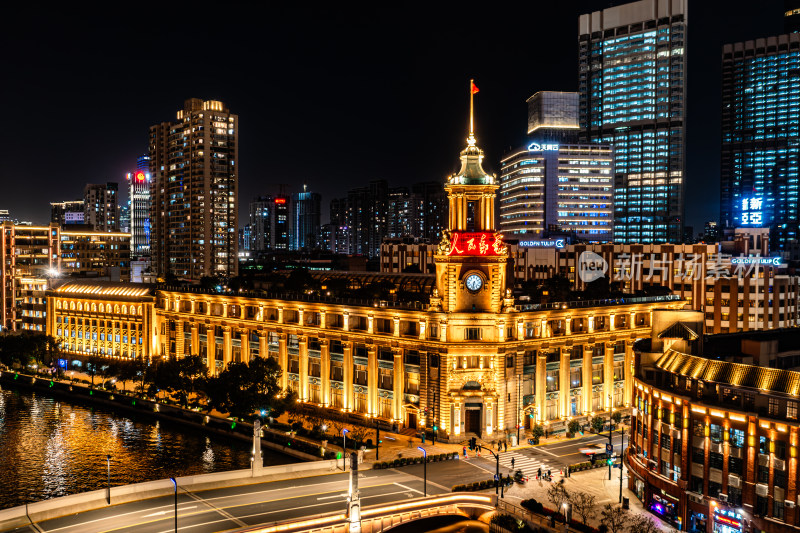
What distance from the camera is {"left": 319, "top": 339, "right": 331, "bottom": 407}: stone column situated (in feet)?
361

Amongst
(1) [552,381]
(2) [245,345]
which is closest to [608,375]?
(1) [552,381]

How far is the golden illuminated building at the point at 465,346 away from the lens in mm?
96250

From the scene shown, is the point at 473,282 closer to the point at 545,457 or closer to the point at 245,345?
the point at 545,457

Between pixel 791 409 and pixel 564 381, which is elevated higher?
pixel 791 409

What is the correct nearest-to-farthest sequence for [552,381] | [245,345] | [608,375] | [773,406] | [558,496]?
1. [773,406]
2. [558,496]
3. [552,381]
4. [608,375]
5. [245,345]

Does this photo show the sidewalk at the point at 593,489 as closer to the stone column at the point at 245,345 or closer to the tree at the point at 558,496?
the tree at the point at 558,496

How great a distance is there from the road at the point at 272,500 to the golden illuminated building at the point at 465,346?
463 inches

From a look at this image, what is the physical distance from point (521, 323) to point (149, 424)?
187ft

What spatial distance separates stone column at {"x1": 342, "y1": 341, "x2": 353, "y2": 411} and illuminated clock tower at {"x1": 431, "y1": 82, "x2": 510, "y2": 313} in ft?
54.9

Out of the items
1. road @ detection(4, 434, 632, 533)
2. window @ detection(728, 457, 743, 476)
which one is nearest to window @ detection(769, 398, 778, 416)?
window @ detection(728, 457, 743, 476)

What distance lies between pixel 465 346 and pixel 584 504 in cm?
2980

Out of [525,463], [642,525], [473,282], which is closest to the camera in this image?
[642,525]

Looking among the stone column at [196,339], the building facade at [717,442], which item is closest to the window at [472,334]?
the building facade at [717,442]

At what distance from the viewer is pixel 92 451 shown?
311 ft
